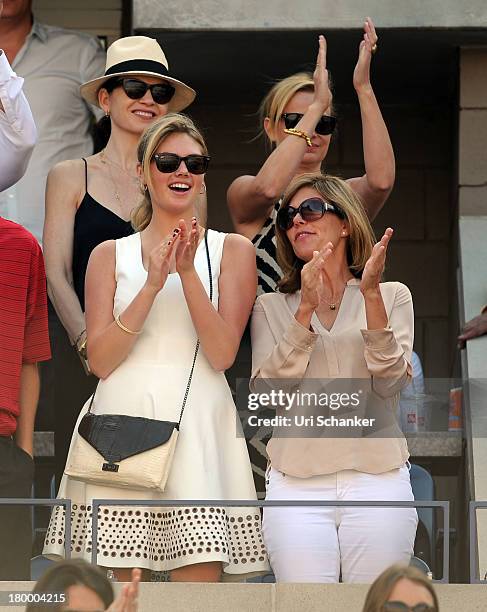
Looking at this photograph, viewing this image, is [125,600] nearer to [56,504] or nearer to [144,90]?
[56,504]

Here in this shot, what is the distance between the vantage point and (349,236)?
5664mm

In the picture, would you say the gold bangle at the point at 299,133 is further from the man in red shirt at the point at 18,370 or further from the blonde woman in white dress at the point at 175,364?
the man in red shirt at the point at 18,370

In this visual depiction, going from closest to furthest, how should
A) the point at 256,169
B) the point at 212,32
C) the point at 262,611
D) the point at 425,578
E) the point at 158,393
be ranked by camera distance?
the point at 425,578 < the point at 262,611 < the point at 158,393 < the point at 212,32 < the point at 256,169

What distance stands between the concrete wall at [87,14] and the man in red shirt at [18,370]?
149 inches

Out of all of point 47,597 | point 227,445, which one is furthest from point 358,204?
point 47,597

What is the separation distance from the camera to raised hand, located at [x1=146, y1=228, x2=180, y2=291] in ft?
17.5

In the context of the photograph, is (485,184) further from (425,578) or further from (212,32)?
(425,578)

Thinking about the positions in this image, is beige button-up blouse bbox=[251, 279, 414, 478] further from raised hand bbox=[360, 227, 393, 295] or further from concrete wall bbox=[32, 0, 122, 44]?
concrete wall bbox=[32, 0, 122, 44]

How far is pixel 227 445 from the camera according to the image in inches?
212

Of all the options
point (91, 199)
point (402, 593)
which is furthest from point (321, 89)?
point (402, 593)

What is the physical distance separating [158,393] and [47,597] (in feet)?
3.75

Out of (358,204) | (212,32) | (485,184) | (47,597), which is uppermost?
(212,32)

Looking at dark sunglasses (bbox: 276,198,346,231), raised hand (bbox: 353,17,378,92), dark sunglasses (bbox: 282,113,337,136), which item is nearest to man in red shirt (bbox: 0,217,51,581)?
dark sunglasses (bbox: 276,198,346,231)

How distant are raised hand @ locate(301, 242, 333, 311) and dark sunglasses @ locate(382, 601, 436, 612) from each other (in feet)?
4.39
